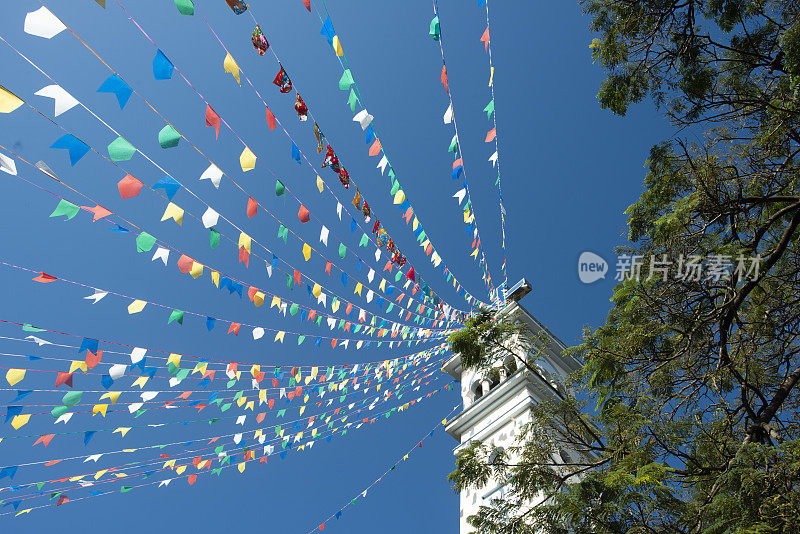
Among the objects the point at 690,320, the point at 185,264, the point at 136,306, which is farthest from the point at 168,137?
the point at 690,320

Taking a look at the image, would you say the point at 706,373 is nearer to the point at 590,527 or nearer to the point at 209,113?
the point at 590,527

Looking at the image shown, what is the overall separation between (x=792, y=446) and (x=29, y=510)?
8.53m

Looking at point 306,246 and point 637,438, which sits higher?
point 306,246

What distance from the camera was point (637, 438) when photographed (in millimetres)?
5371

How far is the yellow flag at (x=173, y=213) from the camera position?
514cm

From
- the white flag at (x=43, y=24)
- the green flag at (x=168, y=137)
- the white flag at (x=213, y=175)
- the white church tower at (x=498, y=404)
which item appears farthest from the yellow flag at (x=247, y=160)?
the white church tower at (x=498, y=404)

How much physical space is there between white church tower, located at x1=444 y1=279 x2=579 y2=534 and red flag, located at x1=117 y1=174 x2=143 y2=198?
289 inches

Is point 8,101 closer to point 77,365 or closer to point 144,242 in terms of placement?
point 144,242

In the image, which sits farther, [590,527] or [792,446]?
[590,527]

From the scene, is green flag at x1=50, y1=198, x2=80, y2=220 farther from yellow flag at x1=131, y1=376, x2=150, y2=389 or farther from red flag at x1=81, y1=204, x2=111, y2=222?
yellow flag at x1=131, y1=376, x2=150, y2=389

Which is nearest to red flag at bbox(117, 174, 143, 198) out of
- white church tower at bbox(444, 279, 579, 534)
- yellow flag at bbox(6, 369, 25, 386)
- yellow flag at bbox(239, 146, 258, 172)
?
yellow flag at bbox(239, 146, 258, 172)

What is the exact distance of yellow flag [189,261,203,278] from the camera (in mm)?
5926

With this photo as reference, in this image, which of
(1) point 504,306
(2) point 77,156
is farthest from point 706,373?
(1) point 504,306

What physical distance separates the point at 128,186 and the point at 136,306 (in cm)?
187
